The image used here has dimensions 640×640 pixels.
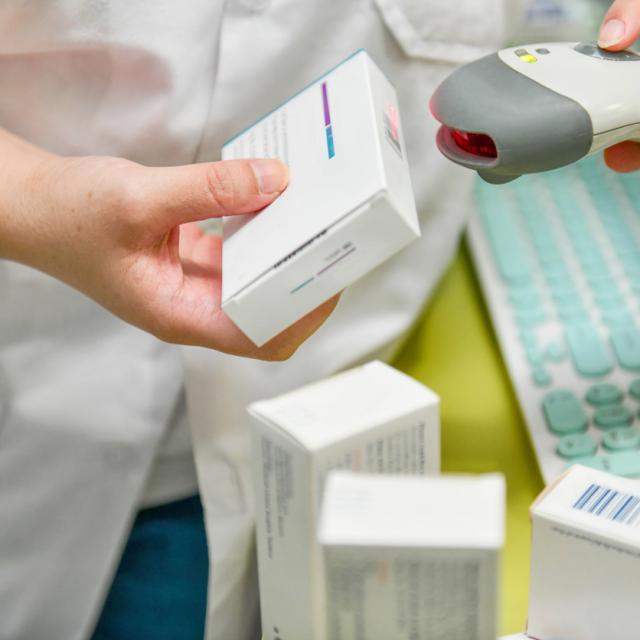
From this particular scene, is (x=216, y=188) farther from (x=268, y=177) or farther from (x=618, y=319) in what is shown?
(x=618, y=319)

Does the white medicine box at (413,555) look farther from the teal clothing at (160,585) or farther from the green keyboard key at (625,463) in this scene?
the teal clothing at (160,585)

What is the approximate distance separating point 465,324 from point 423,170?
121mm

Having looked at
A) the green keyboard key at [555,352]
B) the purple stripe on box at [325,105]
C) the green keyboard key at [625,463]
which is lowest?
the green keyboard key at [555,352]

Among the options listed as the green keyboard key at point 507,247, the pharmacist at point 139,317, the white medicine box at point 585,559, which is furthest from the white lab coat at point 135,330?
the white medicine box at point 585,559

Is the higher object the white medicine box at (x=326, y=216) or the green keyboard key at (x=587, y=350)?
the white medicine box at (x=326, y=216)

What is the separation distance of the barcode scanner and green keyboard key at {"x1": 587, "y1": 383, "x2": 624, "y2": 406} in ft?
0.52

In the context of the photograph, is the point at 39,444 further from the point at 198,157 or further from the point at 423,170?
the point at 423,170

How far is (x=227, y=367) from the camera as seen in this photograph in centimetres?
58

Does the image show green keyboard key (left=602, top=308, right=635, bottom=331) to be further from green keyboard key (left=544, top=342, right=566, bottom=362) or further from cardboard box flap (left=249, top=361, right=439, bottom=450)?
cardboard box flap (left=249, top=361, right=439, bottom=450)

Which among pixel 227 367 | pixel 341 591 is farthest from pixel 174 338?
pixel 341 591

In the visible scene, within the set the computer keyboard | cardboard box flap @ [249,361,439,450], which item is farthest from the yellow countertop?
cardboard box flap @ [249,361,439,450]

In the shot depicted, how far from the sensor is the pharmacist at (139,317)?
526mm

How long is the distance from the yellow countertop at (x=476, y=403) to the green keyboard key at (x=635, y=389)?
0.07 m

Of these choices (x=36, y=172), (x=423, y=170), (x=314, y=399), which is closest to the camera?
(x=314, y=399)
